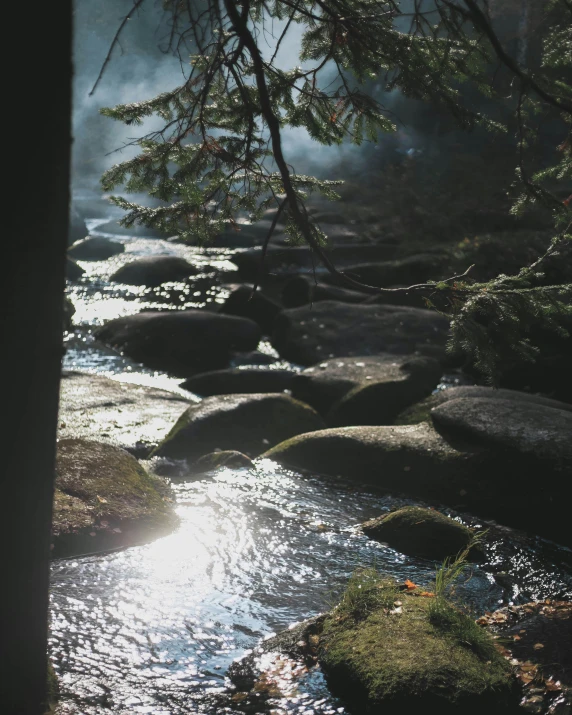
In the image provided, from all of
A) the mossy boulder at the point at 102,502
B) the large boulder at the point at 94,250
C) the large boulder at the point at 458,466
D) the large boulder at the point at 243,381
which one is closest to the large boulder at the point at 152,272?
the large boulder at the point at 94,250

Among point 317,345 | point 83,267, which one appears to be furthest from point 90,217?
point 317,345

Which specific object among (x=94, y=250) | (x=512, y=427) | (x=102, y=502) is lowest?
(x=102, y=502)

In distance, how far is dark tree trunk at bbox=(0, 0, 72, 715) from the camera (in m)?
2.94

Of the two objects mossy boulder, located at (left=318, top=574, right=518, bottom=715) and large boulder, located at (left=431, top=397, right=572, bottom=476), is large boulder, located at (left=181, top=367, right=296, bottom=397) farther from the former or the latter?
mossy boulder, located at (left=318, top=574, right=518, bottom=715)

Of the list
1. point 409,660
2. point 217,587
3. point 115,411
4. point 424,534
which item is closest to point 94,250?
point 115,411

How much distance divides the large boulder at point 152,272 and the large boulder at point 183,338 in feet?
17.1

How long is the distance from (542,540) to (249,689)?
Result: 3.38 m

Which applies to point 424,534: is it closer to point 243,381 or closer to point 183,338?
point 243,381

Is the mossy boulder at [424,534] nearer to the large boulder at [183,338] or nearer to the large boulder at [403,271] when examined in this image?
the large boulder at [183,338]

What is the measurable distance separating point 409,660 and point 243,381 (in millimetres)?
7169

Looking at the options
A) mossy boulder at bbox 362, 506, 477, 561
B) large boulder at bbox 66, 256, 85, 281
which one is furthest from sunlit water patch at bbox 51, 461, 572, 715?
large boulder at bbox 66, 256, 85, 281

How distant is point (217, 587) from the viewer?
215 inches

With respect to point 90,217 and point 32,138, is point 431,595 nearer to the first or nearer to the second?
point 32,138

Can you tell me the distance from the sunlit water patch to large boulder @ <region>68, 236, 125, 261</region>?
1671 cm
